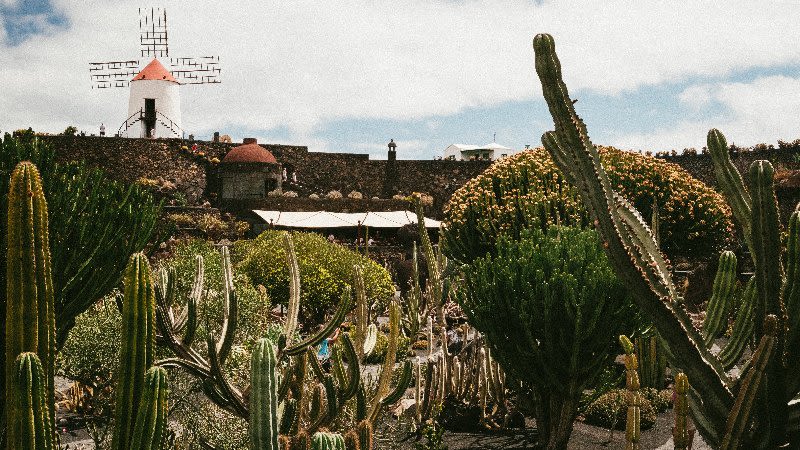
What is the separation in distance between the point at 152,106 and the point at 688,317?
1483 inches

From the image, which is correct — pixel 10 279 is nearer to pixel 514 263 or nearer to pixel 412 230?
pixel 514 263

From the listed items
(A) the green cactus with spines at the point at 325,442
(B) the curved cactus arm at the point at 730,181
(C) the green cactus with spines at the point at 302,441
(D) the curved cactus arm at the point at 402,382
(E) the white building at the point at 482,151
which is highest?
(E) the white building at the point at 482,151

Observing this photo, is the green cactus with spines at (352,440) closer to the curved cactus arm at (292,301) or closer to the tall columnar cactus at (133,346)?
the curved cactus arm at (292,301)

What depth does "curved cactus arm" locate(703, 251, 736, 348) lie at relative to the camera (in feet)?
14.5

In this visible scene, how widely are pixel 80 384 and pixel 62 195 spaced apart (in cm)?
520

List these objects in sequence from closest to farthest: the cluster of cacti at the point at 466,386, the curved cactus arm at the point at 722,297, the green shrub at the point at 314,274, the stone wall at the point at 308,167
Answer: the curved cactus arm at the point at 722,297, the cluster of cacti at the point at 466,386, the green shrub at the point at 314,274, the stone wall at the point at 308,167

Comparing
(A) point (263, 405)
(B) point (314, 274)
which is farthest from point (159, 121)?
(A) point (263, 405)

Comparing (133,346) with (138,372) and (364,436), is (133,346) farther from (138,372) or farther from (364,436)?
(364,436)

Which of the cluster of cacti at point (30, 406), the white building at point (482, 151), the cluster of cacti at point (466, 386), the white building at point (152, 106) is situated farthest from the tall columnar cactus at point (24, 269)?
the white building at point (482, 151)

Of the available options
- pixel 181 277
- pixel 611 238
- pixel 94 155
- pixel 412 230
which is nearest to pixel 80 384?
pixel 181 277

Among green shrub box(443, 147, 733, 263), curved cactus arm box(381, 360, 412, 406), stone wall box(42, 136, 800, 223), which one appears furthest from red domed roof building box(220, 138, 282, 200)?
curved cactus arm box(381, 360, 412, 406)

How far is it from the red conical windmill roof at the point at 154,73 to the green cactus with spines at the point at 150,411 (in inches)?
1477

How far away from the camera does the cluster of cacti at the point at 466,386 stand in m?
8.53

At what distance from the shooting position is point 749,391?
331 cm
